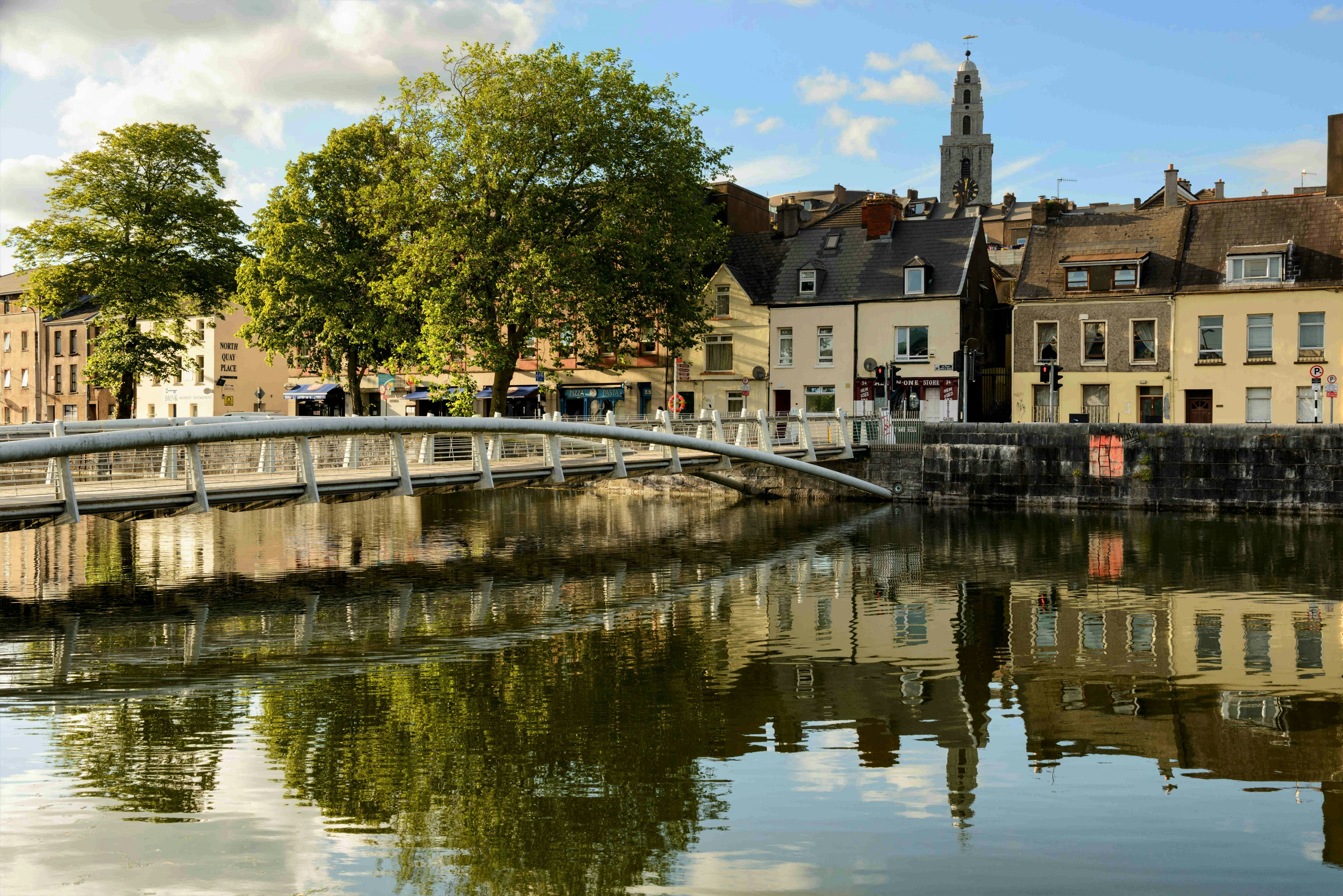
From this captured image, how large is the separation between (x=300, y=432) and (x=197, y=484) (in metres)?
1.55

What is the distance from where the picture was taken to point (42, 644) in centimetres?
1283

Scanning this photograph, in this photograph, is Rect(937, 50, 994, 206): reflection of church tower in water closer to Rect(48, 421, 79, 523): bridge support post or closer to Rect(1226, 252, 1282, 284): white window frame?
Rect(1226, 252, 1282, 284): white window frame

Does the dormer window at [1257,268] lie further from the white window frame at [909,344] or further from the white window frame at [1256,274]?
the white window frame at [909,344]

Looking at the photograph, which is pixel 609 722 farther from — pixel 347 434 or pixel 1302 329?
pixel 1302 329

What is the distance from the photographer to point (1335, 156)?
130 ft

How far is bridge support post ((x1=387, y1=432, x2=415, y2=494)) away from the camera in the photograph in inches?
741

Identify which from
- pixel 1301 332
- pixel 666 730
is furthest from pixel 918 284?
pixel 666 730

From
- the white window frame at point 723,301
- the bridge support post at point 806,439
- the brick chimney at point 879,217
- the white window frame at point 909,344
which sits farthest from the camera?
the white window frame at point 723,301

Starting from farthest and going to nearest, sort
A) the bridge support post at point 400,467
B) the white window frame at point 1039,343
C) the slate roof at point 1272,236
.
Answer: the white window frame at point 1039,343, the slate roof at point 1272,236, the bridge support post at point 400,467

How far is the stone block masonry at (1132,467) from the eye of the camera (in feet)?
100

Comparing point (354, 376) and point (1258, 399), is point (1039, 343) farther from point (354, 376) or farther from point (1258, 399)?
point (354, 376)

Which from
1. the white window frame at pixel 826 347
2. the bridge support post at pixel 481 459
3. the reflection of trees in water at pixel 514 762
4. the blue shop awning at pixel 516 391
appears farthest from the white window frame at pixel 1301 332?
the reflection of trees in water at pixel 514 762

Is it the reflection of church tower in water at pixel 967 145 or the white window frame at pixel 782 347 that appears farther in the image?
A: the reflection of church tower in water at pixel 967 145

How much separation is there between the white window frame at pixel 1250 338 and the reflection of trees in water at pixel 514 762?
32.7 m
